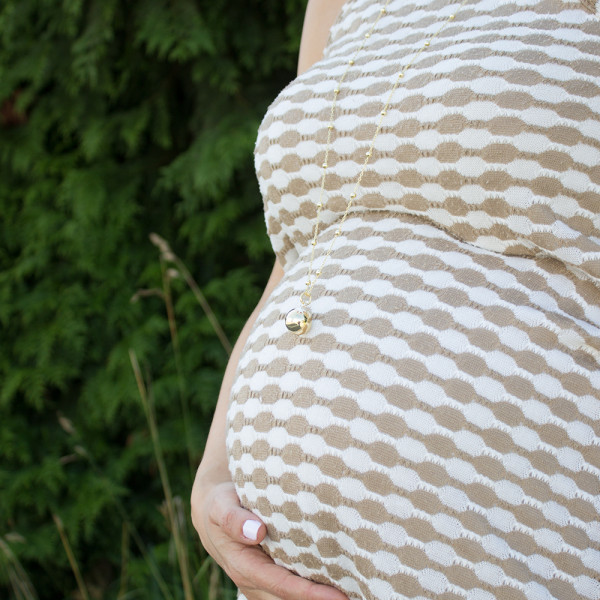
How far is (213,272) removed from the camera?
8.33 ft

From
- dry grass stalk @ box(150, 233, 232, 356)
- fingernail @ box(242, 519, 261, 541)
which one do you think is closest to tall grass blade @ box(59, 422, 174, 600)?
dry grass stalk @ box(150, 233, 232, 356)

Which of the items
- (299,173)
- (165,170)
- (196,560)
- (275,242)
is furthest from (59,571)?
(299,173)

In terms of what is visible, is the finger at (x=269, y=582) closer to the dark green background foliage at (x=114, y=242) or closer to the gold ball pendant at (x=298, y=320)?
the gold ball pendant at (x=298, y=320)

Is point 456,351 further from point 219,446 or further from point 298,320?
point 219,446

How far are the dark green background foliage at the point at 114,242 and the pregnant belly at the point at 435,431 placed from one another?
1399mm

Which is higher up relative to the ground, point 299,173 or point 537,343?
point 299,173

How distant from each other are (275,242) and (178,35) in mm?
1404

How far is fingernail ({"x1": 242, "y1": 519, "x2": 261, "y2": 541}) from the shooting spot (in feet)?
2.81

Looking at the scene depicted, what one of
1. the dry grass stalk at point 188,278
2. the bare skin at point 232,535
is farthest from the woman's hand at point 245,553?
the dry grass stalk at point 188,278

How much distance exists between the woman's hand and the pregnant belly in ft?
0.07

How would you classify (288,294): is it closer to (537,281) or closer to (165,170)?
(537,281)

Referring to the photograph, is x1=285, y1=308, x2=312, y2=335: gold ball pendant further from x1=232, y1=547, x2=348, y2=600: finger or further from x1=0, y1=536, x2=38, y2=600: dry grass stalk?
x1=0, y1=536, x2=38, y2=600: dry grass stalk

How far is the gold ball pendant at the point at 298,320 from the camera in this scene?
0.84 metres

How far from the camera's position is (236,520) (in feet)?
2.88
